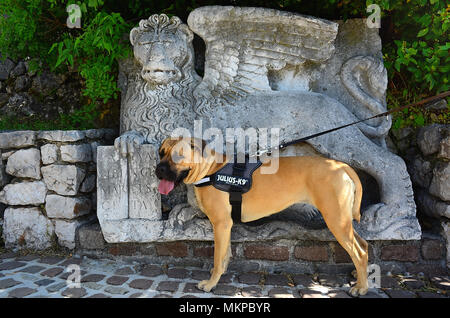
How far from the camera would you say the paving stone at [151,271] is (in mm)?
2873

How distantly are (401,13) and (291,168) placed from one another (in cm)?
224

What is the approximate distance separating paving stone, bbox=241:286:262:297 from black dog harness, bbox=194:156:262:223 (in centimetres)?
62

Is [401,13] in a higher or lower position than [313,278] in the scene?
higher

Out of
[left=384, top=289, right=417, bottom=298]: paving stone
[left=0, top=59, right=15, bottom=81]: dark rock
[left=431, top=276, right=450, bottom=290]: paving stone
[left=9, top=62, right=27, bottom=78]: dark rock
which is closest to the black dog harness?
[left=384, top=289, right=417, bottom=298]: paving stone

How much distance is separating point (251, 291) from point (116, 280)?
1.09 meters

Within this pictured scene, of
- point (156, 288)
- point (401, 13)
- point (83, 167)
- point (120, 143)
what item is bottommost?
point (156, 288)

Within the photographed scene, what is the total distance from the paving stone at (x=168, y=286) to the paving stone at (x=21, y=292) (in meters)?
0.93

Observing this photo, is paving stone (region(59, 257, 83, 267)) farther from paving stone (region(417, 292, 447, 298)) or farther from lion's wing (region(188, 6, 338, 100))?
paving stone (region(417, 292, 447, 298))

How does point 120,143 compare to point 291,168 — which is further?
point 120,143

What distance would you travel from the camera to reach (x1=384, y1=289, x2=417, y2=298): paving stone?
2539 millimetres

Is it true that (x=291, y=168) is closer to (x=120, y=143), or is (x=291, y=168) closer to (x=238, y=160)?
(x=238, y=160)

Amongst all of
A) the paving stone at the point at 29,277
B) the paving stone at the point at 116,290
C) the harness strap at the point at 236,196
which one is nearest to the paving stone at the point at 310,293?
the harness strap at the point at 236,196

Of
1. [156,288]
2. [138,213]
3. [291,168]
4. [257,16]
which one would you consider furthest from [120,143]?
[257,16]

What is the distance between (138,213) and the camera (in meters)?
2.98
